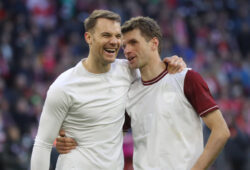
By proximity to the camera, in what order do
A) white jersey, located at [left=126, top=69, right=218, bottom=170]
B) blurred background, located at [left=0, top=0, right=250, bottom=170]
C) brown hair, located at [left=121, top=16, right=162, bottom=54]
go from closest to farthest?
white jersey, located at [left=126, top=69, right=218, bottom=170] → brown hair, located at [left=121, top=16, right=162, bottom=54] → blurred background, located at [left=0, top=0, right=250, bottom=170]

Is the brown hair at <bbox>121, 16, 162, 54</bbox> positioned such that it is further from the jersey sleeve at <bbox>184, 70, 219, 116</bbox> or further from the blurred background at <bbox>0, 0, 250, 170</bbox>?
the blurred background at <bbox>0, 0, 250, 170</bbox>

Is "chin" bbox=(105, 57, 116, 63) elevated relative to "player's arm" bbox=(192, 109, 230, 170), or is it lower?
elevated

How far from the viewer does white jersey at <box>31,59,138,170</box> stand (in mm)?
3746

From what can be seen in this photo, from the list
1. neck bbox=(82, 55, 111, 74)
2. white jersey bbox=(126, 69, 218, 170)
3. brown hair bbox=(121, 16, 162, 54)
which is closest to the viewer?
white jersey bbox=(126, 69, 218, 170)

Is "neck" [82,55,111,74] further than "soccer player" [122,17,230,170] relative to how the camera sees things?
Yes

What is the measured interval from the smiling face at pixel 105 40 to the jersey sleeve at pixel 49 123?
17.3 inches

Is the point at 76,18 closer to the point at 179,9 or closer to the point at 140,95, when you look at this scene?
the point at 179,9

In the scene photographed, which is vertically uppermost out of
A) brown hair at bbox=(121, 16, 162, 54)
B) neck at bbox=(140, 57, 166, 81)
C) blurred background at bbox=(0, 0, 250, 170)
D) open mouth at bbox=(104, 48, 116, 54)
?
brown hair at bbox=(121, 16, 162, 54)

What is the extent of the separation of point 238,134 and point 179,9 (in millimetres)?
5152

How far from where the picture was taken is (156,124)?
3.82 metres

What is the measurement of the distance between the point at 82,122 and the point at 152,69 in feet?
2.29

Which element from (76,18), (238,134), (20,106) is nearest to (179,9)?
(76,18)

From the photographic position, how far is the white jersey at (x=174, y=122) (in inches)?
146

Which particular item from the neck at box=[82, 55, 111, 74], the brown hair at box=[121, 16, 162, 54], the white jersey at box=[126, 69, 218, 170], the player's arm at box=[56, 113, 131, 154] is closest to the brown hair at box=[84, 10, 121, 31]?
the brown hair at box=[121, 16, 162, 54]
